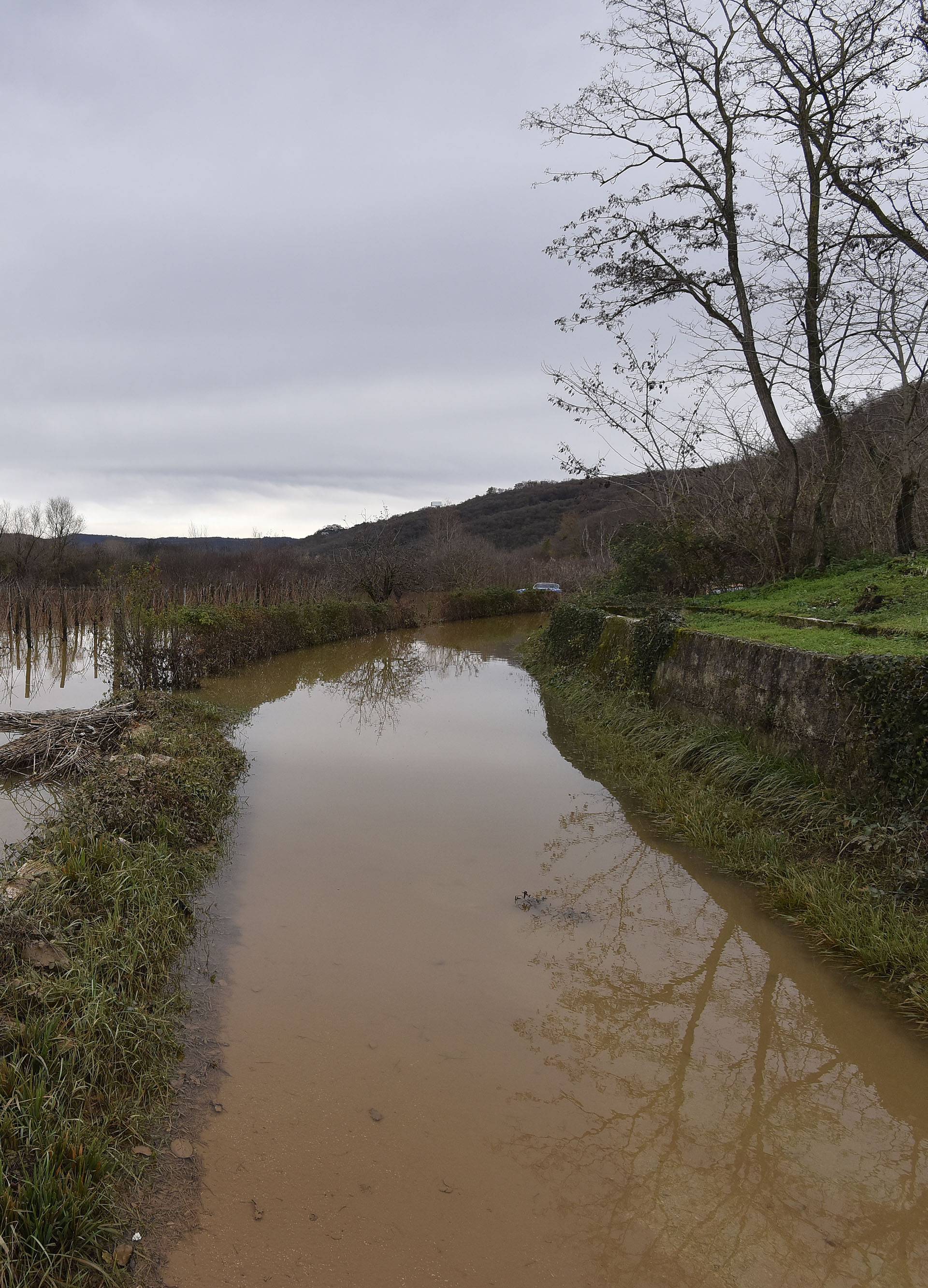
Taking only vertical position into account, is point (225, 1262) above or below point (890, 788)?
below

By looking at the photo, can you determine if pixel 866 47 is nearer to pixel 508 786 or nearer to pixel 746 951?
pixel 508 786

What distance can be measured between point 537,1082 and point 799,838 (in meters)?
3.05

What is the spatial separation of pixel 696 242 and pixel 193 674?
12.7m

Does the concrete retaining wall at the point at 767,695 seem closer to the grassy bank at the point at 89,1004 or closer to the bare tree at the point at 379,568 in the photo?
the grassy bank at the point at 89,1004

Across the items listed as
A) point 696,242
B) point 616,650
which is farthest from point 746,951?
point 696,242

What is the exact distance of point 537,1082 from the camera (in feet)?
11.1

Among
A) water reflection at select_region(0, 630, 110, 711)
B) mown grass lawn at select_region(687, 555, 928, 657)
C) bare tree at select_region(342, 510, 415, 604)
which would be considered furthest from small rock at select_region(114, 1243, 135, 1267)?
bare tree at select_region(342, 510, 415, 604)

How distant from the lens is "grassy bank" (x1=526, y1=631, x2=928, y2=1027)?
423 cm

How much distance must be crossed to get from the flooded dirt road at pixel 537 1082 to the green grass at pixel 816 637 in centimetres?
219

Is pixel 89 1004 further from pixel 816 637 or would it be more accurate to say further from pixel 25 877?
pixel 816 637

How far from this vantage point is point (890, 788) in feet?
16.9

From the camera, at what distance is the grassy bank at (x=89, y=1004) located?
2.38 metres

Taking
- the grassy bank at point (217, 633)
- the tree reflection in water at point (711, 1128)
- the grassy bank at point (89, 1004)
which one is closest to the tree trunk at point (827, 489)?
the tree reflection in water at point (711, 1128)

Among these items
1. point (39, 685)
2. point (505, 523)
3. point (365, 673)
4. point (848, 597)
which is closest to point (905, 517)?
point (848, 597)
